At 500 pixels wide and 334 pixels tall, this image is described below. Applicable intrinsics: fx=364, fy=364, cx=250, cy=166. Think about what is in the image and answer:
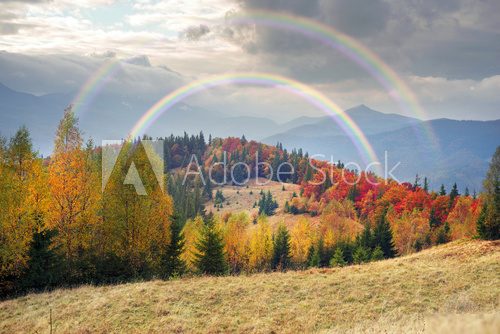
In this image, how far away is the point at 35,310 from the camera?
63.4ft

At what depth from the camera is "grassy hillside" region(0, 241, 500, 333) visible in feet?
51.4

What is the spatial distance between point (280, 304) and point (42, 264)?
56.6ft

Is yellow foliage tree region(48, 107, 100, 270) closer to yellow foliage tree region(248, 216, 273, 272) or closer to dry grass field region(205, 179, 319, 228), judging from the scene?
yellow foliage tree region(248, 216, 273, 272)

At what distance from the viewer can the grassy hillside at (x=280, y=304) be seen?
1567 centimetres

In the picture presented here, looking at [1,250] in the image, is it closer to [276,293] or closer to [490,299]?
[276,293]

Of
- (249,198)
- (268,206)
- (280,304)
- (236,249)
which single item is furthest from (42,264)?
(249,198)

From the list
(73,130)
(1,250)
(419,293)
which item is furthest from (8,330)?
(419,293)

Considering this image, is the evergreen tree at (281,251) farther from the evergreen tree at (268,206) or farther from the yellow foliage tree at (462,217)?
the evergreen tree at (268,206)

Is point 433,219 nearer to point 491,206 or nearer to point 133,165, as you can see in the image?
point 491,206

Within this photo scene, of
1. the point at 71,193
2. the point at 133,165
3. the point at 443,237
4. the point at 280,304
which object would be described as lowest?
the point at 443,237

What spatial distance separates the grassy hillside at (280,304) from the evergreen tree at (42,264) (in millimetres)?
2808

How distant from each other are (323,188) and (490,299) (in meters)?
142

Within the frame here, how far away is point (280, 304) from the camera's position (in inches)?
746

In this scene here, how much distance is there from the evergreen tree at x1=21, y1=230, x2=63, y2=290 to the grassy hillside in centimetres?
281
